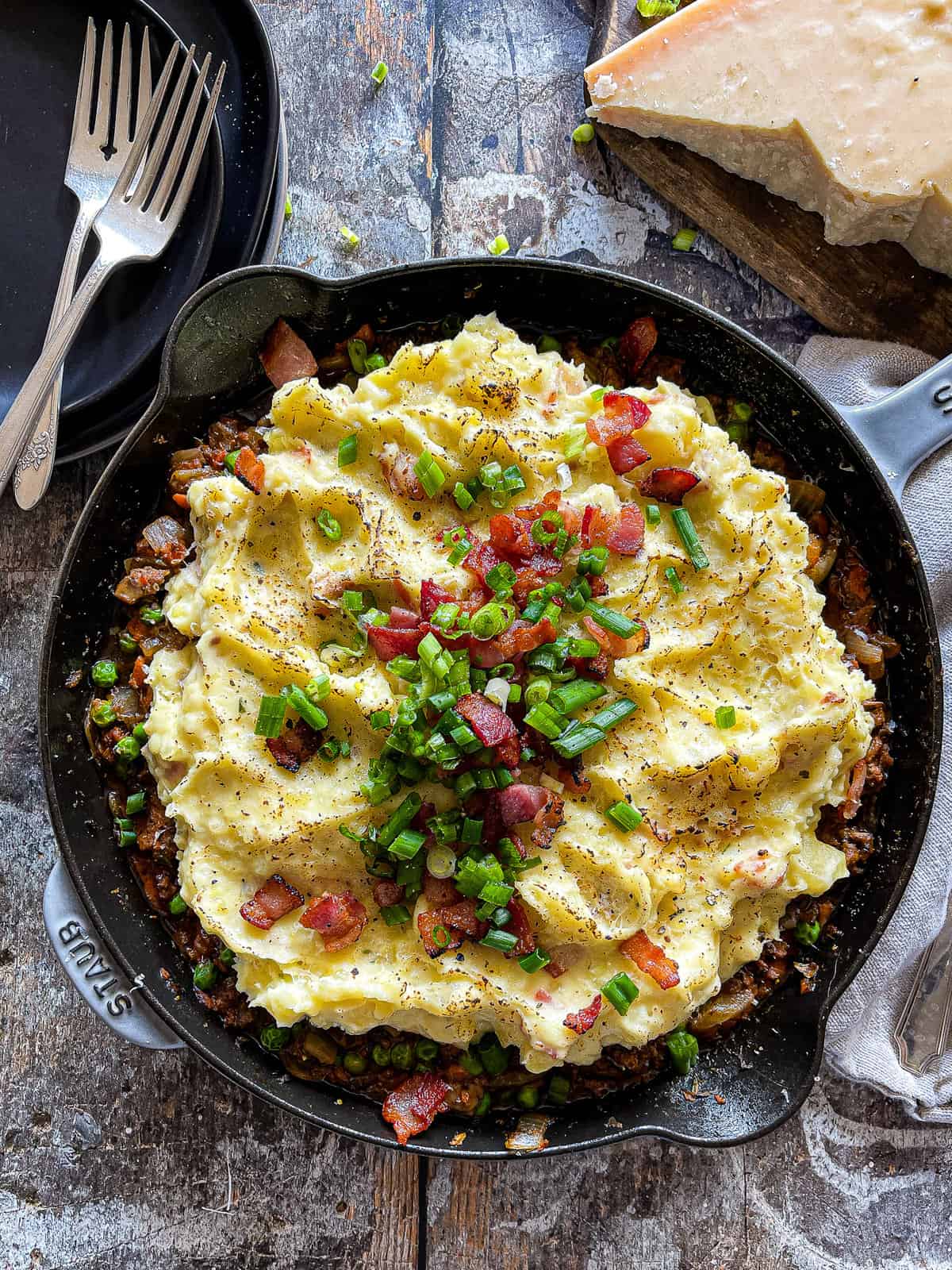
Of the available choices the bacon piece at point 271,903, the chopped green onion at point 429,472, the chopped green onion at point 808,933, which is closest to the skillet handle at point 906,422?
the chopped green onion at point 429,472

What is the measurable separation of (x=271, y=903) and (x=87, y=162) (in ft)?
10.1

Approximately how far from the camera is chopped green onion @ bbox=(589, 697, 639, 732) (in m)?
3.70

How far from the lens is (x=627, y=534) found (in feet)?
12.6

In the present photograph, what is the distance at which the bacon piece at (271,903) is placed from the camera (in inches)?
147

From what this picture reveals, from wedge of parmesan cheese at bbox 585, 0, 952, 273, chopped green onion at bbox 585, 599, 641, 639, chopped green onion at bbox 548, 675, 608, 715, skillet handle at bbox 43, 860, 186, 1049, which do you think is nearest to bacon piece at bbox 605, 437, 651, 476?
chopped green onion at bbox 585, 599, 641, 639

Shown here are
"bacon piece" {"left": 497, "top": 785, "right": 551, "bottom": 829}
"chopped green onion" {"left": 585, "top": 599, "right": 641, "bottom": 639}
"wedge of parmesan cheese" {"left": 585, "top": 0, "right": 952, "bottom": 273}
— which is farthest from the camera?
"wedge of parmesan cheese" {"left": 585, "top": 0, "right": 952, "bottom": 273}

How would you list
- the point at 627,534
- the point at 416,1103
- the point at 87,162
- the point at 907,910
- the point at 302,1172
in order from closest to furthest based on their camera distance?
the point at 627,534
the point at 416,1103
the point at 87,162
the point at 907,910
the point at 302,1172

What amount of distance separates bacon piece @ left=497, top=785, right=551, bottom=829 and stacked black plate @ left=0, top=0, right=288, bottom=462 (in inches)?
90.5

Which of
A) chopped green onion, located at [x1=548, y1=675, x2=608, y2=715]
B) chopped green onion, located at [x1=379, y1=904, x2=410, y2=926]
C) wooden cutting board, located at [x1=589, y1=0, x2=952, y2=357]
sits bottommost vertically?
chopped green onion, located at [x1=379, y1=904, x2=410, y2=926]

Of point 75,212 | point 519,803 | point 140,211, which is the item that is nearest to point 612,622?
point 519,803

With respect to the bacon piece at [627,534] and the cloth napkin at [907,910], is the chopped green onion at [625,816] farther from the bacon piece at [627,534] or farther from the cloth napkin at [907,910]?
the cloth napkin at [907,910]

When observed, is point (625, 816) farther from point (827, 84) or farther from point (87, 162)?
point (87, 162)

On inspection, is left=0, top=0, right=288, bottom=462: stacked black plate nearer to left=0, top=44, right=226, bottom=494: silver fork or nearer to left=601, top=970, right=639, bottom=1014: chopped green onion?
left=0, top=44, right=226, bottom=494: silver fork

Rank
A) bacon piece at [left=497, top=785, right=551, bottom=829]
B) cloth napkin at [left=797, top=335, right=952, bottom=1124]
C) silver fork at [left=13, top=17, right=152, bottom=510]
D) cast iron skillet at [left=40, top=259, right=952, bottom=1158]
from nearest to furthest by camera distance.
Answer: bacon piece at [left=497, top=785, right=551, bottom=829] → cast iron skillet at [left=40, top=259, right=952, bottom=1158] → silver fork at [left=13, top=17, right=152, bottom=510] → cloth napkin at [left=797, top=335, right=952, bottom=1124]
